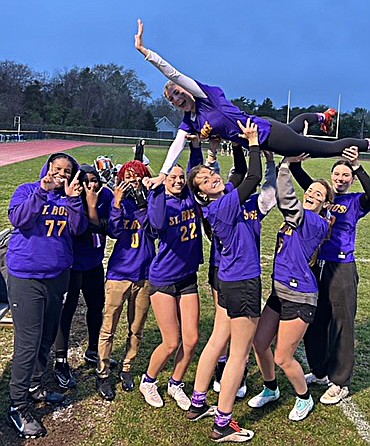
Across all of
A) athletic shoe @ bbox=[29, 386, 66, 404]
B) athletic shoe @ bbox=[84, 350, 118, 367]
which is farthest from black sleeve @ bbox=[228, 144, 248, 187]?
athletic shoe @ bbox=[29, 386, 66, 404]

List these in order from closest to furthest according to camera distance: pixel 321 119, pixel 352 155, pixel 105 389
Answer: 1. pixel 352 155
2. pixel 105 389
3. pixel 321 119

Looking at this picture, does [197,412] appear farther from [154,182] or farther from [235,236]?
[154,182]

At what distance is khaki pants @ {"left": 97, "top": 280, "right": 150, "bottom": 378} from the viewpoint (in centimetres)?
441

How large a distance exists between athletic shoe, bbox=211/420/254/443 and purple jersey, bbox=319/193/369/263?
5.09 feet

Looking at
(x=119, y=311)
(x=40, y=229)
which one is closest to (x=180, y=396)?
(x=119, y=311)

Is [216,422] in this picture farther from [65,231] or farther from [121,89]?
[121,89]

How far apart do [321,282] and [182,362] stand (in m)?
1.34

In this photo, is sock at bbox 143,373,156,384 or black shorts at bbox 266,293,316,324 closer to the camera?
black shorts at bbox 266,293,316,324

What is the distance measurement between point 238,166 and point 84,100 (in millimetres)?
84850

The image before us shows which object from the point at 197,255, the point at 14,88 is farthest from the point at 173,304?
the point at 14,88

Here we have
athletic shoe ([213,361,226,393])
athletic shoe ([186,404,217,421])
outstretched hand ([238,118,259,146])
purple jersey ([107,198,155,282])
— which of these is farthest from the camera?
athletic shoe ([213,361,226,393])

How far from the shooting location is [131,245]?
175 inches

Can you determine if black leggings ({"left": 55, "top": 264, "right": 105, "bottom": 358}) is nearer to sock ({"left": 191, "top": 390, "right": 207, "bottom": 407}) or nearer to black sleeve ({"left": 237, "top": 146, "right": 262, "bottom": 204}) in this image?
sock ({"left": 191, "top": 390, "right": 207, "bottom": 407})

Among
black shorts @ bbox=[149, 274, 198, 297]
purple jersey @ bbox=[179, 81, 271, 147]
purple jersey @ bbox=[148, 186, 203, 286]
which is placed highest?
purple jersey @ bbox=[179, 81, 271, 147]
